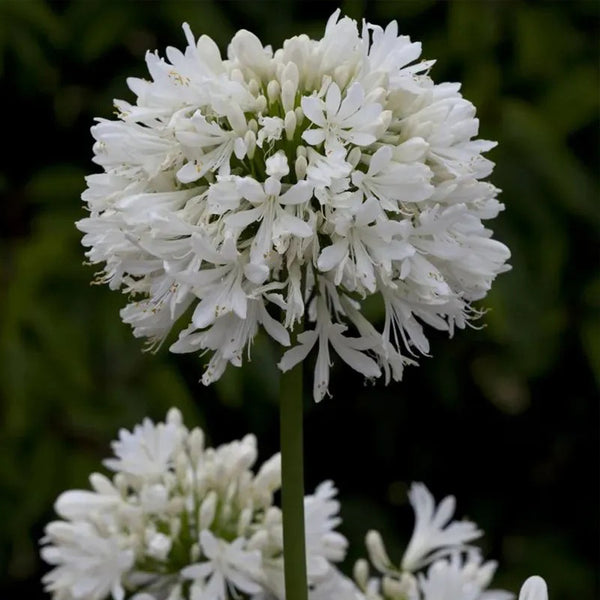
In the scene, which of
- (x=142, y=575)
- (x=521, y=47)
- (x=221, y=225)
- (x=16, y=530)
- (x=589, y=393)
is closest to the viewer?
(x=221, y=225)

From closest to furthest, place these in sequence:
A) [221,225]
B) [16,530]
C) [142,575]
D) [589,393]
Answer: [221,225] → [142,575] → [16,530] → [589,393]

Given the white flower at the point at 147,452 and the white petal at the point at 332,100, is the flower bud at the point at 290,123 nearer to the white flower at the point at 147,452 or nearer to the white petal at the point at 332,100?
the white petal at the point at 332,100

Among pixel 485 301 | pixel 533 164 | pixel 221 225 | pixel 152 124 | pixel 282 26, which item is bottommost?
pixel 221 225

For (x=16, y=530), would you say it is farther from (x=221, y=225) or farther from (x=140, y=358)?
(x=221, y=225)

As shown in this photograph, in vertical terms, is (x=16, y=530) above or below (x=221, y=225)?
above

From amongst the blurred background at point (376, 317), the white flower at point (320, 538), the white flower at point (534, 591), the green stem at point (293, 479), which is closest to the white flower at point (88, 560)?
the white flower at point (320, 538)

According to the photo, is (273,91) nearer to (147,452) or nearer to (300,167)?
(300,167)

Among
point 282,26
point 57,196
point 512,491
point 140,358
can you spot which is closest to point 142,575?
Result: point 140,358
